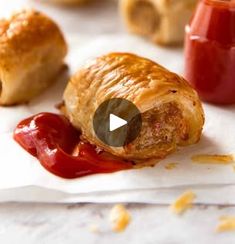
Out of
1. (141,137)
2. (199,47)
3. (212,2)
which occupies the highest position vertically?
(212,2)

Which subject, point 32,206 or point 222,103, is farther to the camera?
point 222,103

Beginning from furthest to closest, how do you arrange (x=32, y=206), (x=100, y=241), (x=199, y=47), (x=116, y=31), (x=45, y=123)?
1. (x=116, y=31)
2. (x=199, y=47)
3. (x=45, y=123)
4. (x=32, y=206)
5. (x=100, y=241)

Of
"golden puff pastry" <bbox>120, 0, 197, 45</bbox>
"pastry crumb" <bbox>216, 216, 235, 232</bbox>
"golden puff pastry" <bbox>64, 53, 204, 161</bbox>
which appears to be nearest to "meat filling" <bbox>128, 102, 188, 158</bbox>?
"golden puff pastry" <bbox>64, 53, 204, 161</bbox>

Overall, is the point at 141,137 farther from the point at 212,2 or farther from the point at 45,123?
the point at 212,2

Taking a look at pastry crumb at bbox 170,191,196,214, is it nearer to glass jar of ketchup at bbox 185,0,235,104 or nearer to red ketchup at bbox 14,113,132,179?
red ketchup at bbox 14,113,132,179

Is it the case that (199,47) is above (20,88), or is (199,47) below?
above

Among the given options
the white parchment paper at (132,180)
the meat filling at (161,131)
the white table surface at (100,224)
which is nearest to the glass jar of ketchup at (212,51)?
the white parchment paper at (132,180)

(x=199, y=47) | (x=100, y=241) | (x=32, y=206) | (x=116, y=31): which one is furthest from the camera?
(x=116, y=31)

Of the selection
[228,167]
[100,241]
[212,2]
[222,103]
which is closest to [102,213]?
[100,241]
